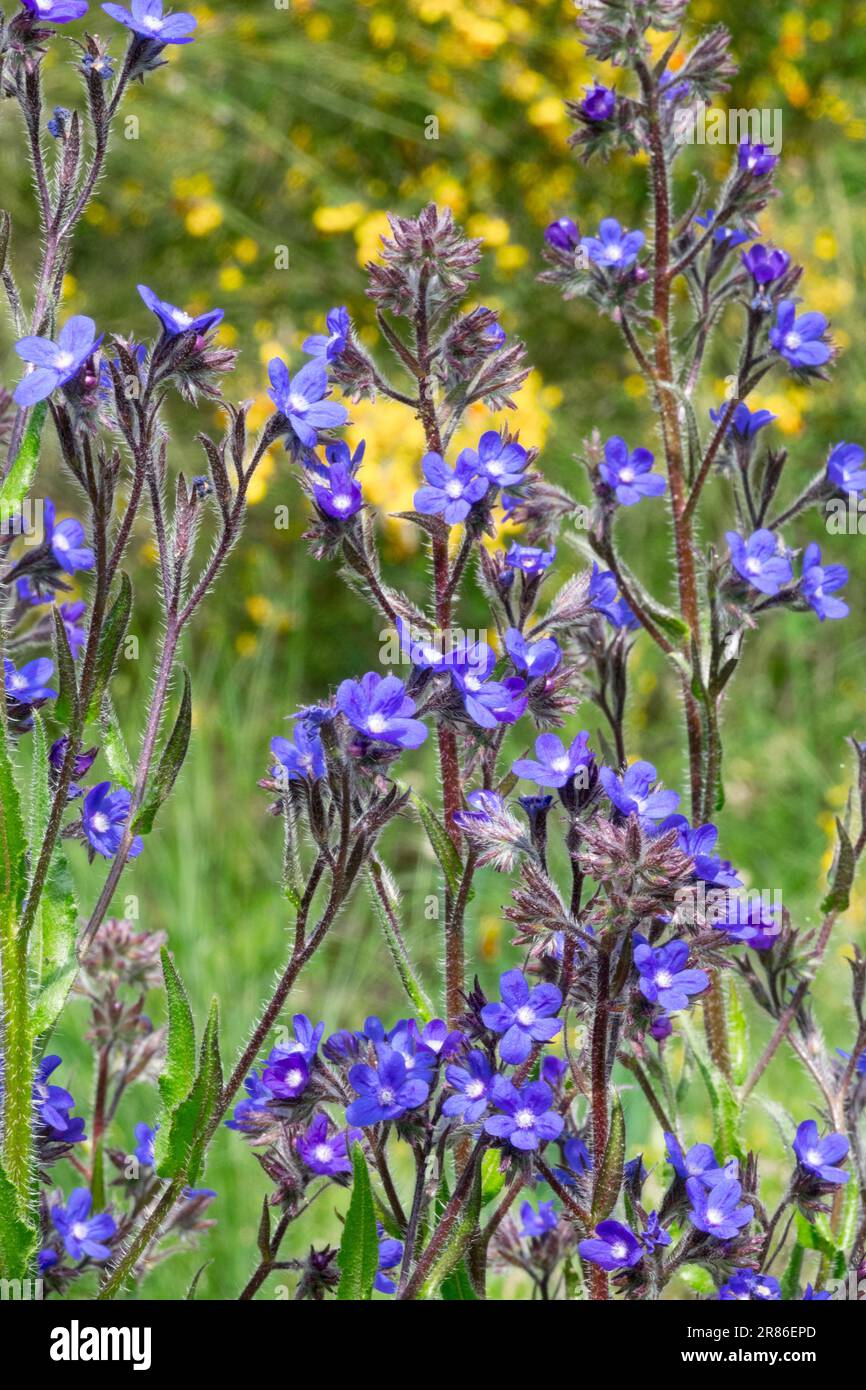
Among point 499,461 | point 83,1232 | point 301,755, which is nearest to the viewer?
point 301,755

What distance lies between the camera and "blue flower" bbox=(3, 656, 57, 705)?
1.68 metres

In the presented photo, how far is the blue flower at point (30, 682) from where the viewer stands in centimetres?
168

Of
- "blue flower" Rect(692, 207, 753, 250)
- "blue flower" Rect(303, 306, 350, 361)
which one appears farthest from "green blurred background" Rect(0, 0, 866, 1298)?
"blue flower" Rect(303, 306, 350, 361)

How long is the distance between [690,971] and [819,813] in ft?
12.7

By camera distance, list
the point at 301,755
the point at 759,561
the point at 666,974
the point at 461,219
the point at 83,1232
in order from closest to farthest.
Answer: the point at 666,974, the point at 301,755, the point at 83,1232, the point at 759,561, the point at 461,219

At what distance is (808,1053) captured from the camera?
184cm

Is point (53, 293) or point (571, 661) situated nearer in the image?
point (53, 293)

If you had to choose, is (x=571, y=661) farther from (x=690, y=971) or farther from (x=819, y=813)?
(x=819, y=813)

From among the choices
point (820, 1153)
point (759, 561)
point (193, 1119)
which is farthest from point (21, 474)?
point (820, 1153)

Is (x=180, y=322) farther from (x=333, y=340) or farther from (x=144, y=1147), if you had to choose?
(x=144, y=1147)

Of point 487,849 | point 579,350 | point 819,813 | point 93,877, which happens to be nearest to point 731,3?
point 579,350

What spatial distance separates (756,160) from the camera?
201 cm

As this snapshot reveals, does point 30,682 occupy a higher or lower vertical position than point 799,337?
lower

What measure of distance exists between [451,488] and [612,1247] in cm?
75
